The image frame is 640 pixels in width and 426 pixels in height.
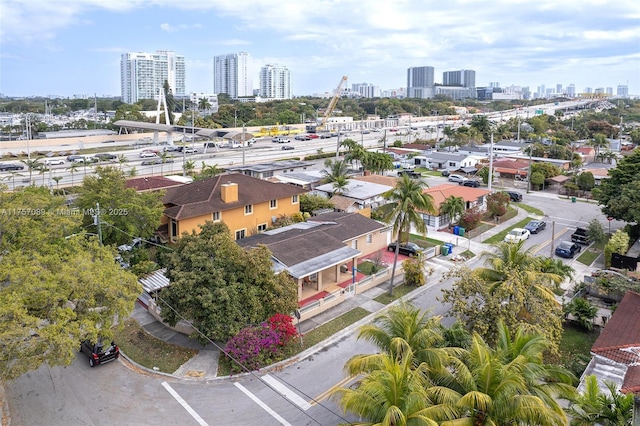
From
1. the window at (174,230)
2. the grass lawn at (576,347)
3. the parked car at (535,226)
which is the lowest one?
the grass lawn at (576,347)

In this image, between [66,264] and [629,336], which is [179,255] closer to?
[66,264]

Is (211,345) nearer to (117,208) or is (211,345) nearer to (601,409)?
(117,208)

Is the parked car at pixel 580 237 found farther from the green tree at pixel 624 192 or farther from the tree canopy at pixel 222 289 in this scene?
the tree canopy at pixel 222 289

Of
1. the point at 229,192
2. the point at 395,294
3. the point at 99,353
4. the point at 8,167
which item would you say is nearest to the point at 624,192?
the point at 395,294

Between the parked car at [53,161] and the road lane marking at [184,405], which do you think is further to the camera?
the parked car at [53,161]

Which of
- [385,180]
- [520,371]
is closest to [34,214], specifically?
[520,371]

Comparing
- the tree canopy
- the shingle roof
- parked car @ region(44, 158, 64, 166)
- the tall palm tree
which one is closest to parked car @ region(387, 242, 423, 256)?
the shingle roof

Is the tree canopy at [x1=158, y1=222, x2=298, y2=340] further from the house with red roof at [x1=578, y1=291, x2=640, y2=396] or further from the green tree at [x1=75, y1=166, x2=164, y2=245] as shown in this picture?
the house with red roof at [x1=578, y1=291, x2=640, y2=396]

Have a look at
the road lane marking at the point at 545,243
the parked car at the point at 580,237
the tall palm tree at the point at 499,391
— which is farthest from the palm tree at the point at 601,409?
the parked car at the point at 580,237
